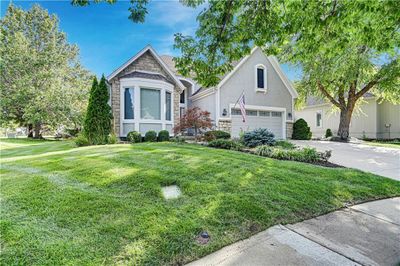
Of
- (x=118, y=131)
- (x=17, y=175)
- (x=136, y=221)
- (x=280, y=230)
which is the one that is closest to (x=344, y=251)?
(x=280, y=230)

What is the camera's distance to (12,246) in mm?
2535

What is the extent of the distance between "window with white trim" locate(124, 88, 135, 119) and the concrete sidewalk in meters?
11.6

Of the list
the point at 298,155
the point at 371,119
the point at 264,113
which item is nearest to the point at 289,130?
the point at 264,113

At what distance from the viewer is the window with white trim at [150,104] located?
1366 centimetres

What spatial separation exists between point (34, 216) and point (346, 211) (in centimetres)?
453

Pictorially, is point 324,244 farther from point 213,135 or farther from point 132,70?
point 132,70

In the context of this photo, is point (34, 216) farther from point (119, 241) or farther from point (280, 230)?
point (280, 230)

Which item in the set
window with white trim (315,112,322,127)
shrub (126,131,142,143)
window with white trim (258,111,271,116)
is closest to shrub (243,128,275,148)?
shrub (126,131,142,143)

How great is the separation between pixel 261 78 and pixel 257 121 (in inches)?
120

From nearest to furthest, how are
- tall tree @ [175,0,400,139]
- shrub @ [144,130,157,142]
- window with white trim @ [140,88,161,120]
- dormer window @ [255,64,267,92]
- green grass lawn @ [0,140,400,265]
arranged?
green grass lawn @ [0,140,400,265] < tall tree @ [175,0,400,139] < shrub @ [144,130,157,142] < window with white trim @ [140,88,161,120] < dormer window @ [255,64,267,92]

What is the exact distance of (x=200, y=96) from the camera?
17.5 m

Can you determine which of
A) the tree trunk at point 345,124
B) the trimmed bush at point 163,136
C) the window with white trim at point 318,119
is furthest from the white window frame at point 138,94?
the window with white trim at point 318,119

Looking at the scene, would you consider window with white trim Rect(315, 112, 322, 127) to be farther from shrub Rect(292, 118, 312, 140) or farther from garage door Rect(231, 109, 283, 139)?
garage door Rect(231, 109, 283, 139)

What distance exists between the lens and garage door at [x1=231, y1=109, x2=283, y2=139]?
53.8ft
